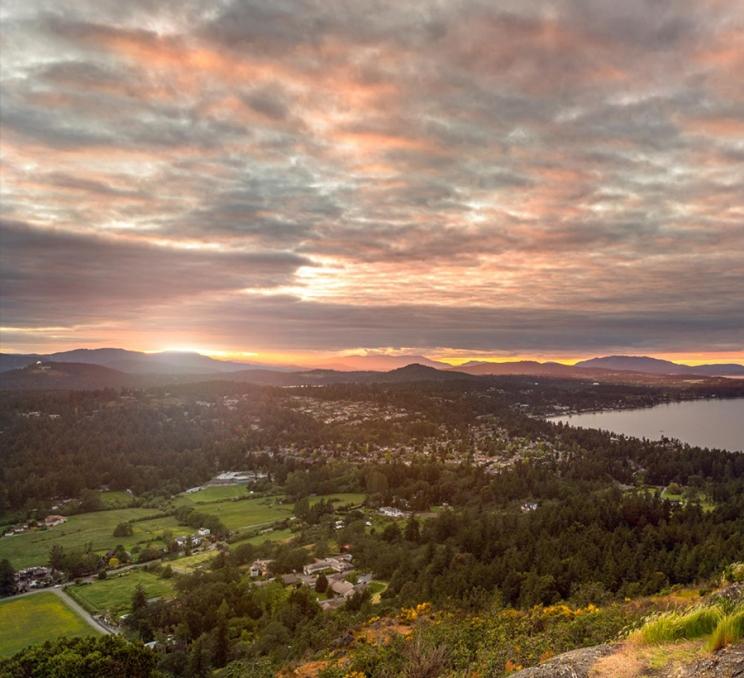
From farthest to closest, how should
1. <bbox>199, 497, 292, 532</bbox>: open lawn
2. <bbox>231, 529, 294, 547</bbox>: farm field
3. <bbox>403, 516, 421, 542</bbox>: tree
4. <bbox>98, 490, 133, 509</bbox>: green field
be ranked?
<bbox>98, 490, 133, 509</bbox>: green field, <bbox>199, 497, 292, 532</bbox>: open lawn, <bbox>231, 529, 294, 547</bbox>: farm field, <bbox>403, 516, 421, 542</bbox>: tree

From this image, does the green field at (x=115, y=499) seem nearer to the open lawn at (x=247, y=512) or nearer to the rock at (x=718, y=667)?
the open lawn at (x=247, y=512)

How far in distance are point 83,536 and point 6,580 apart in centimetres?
2241

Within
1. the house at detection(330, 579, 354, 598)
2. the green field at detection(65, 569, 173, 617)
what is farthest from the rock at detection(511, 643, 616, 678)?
the green field at detection(65, 569, 173, 617)

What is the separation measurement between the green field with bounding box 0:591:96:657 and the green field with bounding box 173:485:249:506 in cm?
4537

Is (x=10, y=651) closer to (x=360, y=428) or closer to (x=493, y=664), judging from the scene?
(x=493, y=664)

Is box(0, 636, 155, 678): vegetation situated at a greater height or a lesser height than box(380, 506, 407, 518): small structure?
greater

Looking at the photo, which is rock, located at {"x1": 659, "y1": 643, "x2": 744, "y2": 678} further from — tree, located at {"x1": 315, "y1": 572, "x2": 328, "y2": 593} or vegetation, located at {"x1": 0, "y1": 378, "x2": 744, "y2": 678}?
tree, located at {"x1": 315, "y1": 572, "x2": 328, "y2": 593}

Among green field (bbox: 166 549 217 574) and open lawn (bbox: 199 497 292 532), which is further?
open lawn (bbox: 199 497 292 532)

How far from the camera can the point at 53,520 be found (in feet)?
323

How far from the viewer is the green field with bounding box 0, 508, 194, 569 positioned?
258 feet

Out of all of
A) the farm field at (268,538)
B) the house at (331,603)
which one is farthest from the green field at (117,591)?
the house at (331,603)

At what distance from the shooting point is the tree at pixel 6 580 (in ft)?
211

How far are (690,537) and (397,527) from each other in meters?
35.4

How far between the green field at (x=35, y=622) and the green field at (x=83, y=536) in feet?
46.9
